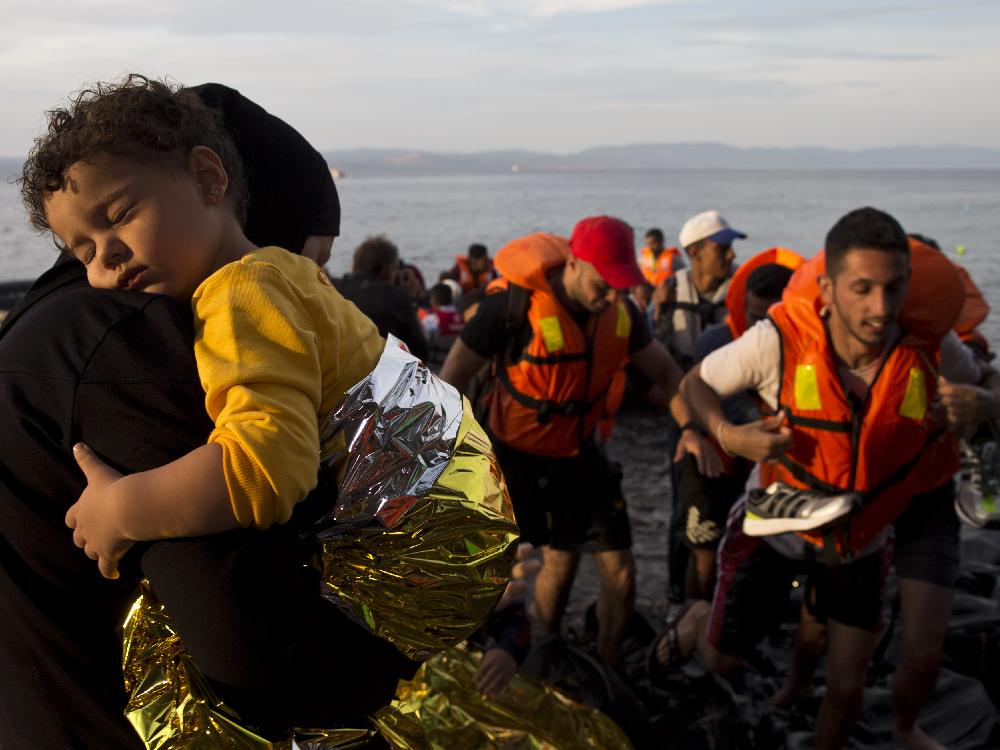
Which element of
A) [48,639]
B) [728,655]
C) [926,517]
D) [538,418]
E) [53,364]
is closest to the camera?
[53,364]

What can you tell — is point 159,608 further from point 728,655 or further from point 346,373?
point 728,655

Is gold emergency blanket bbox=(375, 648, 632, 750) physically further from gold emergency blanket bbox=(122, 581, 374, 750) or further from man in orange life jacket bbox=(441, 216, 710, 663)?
man in orange life jacket bbox=(441, 216, 710, 663)

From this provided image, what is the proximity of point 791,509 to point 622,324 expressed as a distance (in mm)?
1655

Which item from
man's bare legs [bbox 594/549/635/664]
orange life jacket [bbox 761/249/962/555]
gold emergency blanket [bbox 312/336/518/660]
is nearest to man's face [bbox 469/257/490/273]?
man's bare legs [bbox 594/549/635/664]

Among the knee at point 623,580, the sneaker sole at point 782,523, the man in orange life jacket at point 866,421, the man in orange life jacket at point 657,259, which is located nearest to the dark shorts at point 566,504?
the knee at point 623,580

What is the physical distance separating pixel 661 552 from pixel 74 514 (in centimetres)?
605

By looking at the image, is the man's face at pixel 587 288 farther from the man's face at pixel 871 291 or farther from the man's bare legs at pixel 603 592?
the man's face at pixel 871 291

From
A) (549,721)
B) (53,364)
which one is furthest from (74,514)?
A: (549,721)

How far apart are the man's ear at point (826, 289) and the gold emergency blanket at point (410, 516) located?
2.55 meters

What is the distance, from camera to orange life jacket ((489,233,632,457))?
4953 mm

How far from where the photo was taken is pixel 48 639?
53.1 inches

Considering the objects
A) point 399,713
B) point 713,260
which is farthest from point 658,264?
point 399,713

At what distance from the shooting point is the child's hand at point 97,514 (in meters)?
1.21

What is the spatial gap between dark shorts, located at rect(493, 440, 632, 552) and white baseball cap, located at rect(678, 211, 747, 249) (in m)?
3.16
